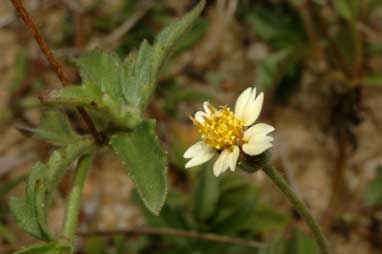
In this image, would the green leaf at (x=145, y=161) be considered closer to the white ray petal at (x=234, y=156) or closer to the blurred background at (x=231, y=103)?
the white ray petal at (x=234, y=156)

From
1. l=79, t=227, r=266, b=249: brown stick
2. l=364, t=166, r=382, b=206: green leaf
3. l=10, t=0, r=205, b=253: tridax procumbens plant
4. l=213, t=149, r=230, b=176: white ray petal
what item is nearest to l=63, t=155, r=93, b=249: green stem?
l=10, t=0, r=205, b=253: tridax procumbens plant

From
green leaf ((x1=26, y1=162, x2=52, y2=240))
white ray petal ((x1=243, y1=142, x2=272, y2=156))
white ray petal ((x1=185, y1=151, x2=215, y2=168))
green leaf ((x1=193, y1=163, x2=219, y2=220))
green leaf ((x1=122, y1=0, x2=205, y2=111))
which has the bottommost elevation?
green leaf ((x1=193, y1=163, x2=219, y2=220))

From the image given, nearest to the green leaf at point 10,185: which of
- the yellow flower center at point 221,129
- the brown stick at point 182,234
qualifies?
the brown stick at point 182,234

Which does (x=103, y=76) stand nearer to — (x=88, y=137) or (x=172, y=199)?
(x=88, y=137)

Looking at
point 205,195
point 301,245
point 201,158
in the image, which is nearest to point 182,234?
point 205,195

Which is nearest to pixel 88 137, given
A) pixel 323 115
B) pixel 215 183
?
pixel 215 183

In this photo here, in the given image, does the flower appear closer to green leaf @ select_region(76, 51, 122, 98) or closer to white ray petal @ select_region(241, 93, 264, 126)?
white ray petal @ select_region(241, 93, 264, 126)
